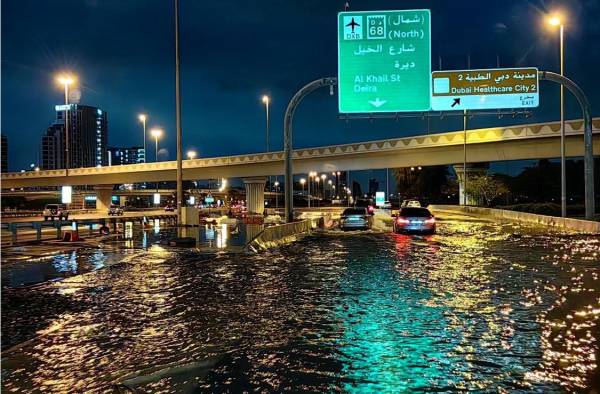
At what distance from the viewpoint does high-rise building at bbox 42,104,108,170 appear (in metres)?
145

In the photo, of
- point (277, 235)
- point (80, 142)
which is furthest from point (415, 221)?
point (80, 142)

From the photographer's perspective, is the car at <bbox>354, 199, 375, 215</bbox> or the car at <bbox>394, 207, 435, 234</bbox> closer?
the car at <bbox>394, 207, 435, 234</bbox>

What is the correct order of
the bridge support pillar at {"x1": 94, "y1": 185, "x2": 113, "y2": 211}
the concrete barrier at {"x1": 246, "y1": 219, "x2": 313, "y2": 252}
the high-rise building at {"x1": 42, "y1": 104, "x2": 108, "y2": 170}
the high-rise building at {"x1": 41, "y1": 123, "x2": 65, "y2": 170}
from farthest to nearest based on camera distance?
the high-rise building at {"x1": 41, "y1": 123, "x2": 65, "y2": 170} < the high-rise building at {"x1": 42, "y1": 104, "x2": 108, "y2": 170} < the bridge support pillar at {"x1": 94, "y1": 185, "x2": 113, "y2": 211} < the concrete barrier at {"x1": 246, "y1": 219, "x2": 313, "y2": 252}

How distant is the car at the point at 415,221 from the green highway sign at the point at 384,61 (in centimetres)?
639

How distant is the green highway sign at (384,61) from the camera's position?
91.0ft

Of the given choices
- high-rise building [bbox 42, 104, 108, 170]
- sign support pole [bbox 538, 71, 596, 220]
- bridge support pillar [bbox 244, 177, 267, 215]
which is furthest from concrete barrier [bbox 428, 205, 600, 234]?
high-rise building [bbox 42, 104, 108, 170]

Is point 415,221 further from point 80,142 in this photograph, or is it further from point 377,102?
point 80,142

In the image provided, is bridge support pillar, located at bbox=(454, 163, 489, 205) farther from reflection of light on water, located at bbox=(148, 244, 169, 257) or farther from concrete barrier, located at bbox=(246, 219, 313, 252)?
reflection of light on water, located at bbox=(148, 244, 169, 257)

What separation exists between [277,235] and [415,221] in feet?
28.9

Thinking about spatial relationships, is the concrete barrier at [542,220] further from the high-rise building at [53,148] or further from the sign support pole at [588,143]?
the high-rise building at [53,148]

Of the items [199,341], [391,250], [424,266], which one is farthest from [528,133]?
[199,341]

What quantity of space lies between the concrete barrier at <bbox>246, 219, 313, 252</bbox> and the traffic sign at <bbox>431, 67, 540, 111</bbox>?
32.8 feet

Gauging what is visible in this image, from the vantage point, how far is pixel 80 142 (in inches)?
5861

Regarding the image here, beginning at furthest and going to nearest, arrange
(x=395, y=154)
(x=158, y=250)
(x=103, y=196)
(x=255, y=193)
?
1. (x=103, y=196)
2. (x=255, y=193)
3. (x=395, y=154)
4. (x=158, y=250)
